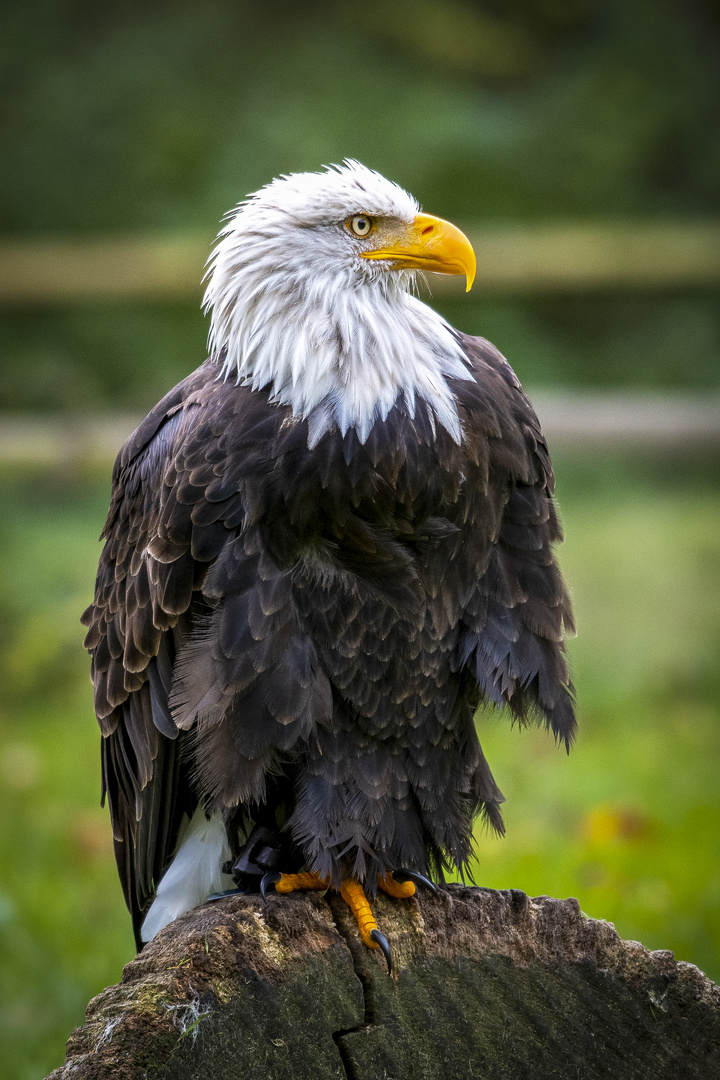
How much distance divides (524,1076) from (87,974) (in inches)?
92.8

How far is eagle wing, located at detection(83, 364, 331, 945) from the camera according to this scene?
2.38 metres

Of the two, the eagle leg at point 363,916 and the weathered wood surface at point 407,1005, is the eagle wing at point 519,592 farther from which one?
the weathered wood surface at point 407,1005

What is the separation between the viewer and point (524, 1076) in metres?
1.86

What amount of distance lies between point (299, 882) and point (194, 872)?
481 millimetres

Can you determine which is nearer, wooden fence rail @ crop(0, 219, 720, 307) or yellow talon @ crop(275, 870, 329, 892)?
yellow talon @ crop(275, 870, 329, 892)

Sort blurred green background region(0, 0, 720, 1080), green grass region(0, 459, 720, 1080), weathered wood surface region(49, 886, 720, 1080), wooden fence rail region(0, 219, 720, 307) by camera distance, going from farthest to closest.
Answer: wooden fence rail region(0, 219, 720, 307) < blurred green background region(0, 0, 720, 1080) < green grass region(0, 459, 720, 1080) < weathered wood surface region(49, 886, 720, 1080)

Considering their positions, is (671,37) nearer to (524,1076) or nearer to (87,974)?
(87,974)

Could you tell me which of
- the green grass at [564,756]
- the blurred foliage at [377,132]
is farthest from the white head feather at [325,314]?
the blurred foliage at [377,132]

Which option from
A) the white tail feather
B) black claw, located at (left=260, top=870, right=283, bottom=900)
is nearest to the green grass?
the white tail feather

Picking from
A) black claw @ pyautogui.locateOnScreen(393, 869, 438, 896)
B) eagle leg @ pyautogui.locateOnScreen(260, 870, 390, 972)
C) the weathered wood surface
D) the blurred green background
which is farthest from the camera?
the blurred green background

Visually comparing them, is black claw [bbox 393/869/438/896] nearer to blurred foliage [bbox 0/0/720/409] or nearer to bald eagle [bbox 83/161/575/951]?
bald eagle [bbox 83/161/575/951]

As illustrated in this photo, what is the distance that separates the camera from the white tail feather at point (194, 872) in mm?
2787

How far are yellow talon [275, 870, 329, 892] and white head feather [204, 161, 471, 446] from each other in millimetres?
929

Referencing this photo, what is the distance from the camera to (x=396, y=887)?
95.1 inches
